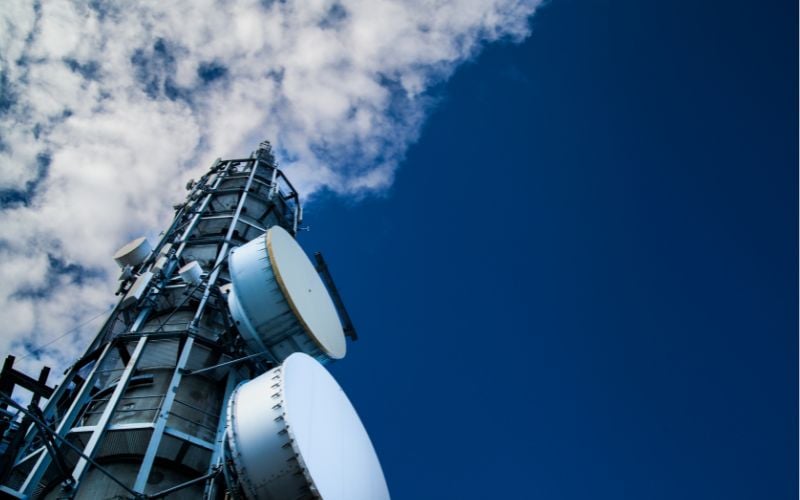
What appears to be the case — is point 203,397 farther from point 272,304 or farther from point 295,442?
point 295,442

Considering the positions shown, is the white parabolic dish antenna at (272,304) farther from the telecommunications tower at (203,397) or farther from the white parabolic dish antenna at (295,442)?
the white parabolic dish antenna at (295,442)

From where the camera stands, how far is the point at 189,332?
47.2 ft

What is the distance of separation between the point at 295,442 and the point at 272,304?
5.53 meters

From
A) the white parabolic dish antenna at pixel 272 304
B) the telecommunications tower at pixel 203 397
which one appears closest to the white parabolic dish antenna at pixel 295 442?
the telecommunications tower at pixel 203 397

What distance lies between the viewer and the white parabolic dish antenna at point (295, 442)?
926 cm

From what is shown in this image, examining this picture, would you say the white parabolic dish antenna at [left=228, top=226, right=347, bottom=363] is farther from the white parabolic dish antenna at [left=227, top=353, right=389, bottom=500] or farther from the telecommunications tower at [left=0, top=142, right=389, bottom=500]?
the white parabolic dish antenna at [left=227, top=353, right=389, bottom=500]

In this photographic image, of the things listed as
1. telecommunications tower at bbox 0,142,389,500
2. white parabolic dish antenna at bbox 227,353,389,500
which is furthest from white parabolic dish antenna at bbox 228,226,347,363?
white parabolic dish antenna at bbox 227,353,389,500

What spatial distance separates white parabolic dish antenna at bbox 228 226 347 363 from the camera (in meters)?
14.3

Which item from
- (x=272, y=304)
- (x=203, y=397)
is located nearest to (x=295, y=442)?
(x=272, y=304)

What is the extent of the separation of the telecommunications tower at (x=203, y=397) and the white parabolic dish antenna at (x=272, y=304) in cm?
4

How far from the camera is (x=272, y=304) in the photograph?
1431 centimetres

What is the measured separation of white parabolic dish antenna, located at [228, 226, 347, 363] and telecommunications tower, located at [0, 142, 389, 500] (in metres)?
0.04

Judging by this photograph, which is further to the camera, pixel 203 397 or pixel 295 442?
pixel 203 397

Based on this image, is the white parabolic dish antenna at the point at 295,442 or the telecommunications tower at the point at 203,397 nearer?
the white parabolic dish antenna at the point at 295,442
